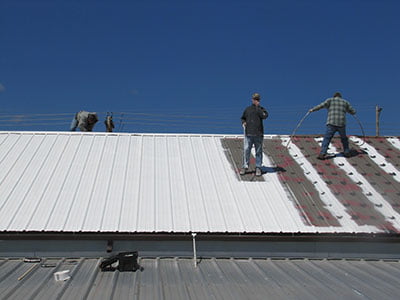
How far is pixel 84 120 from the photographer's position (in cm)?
1297

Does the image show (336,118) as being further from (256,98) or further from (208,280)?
(208,280)

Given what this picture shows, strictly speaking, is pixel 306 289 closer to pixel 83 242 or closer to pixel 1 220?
pixel 83 242

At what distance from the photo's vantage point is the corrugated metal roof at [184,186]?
736 centimetres

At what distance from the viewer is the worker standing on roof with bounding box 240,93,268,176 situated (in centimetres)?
920

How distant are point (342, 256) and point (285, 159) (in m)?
3.34

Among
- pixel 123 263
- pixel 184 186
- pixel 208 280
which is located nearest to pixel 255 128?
pixel 184 186

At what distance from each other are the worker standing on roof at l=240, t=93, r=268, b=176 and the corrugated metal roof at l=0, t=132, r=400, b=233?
12.3 inches

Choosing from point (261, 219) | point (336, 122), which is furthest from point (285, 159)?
point (261, 219)

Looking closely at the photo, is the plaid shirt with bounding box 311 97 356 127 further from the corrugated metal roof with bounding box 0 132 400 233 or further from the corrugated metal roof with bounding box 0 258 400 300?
the corrugated metal roof with bounding box 0 258 400 300

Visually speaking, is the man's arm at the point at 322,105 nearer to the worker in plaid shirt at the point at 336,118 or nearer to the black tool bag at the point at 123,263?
the worker in plaid shirt at the point at 336,118

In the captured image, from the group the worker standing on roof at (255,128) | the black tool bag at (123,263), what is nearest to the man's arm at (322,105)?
the worker standing on roof at (255,128)

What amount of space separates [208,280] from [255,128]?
4.06 m

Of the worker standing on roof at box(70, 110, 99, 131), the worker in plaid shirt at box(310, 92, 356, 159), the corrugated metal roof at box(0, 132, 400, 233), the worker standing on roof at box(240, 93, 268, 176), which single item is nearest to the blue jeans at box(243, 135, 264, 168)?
the worker standing on roof at box(240, 93, 268, 176)

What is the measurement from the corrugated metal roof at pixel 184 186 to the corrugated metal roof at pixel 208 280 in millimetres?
581
